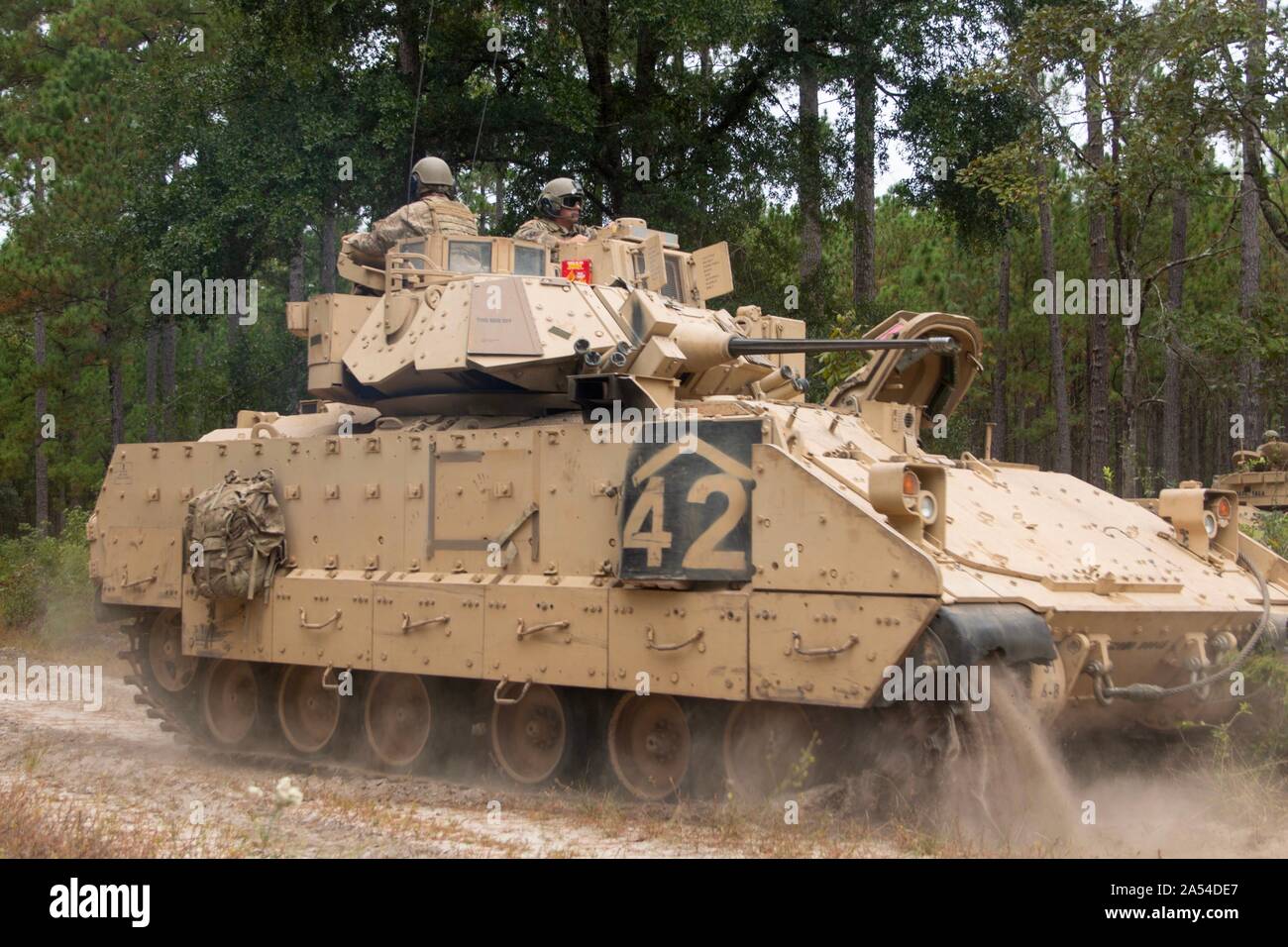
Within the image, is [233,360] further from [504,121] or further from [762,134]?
[762,134]

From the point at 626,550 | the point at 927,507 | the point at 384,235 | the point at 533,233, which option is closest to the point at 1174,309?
the point at 533,233

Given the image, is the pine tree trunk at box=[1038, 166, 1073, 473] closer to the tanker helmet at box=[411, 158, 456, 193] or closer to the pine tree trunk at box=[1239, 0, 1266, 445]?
the pine tree trunk at box=[1239, 0, 1266, 445]

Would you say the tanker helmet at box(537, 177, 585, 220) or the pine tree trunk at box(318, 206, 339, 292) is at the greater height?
the pine tree trunk at box(318, 206, 339, 292)

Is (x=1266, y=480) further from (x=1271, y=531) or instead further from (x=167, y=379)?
(x=167, y=379)

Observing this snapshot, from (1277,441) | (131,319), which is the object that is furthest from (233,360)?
(1277,441)

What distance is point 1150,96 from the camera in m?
15.6

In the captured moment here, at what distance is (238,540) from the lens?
12.6 m

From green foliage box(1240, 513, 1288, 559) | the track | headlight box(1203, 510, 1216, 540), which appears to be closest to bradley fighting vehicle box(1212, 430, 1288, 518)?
green foliage box(1240, 513, 1288, 559)

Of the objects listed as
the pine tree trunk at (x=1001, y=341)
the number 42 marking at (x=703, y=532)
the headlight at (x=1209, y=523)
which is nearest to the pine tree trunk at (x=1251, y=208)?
the headlight at (x=1209, y=523)

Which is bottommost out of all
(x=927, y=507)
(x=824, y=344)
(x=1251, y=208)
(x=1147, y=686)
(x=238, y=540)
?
(x=1147, y=686)

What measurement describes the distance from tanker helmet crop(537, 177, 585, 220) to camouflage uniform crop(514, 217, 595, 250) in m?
0.10

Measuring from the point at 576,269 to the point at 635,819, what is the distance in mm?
5404

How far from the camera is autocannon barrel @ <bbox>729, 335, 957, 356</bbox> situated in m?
10.2

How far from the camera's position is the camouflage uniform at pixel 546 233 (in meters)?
13.4
